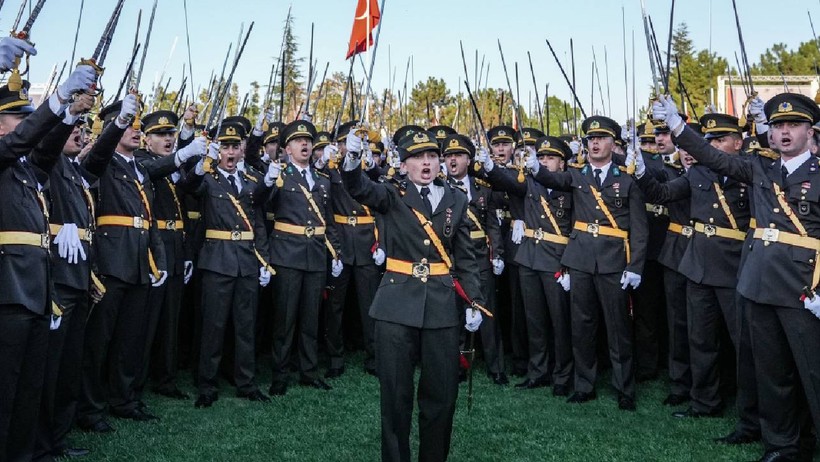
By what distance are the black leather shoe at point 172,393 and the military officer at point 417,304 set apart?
333cm

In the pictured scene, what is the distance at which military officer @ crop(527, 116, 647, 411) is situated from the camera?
7.62 meters

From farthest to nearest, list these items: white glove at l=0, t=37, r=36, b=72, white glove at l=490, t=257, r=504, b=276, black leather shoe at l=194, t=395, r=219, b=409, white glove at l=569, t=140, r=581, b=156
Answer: white glove at l=569, t=140, r=581, b=156 < white glove at l=490, t=257, r=504, b=276 < black leather shoe at l=194, t=395, r=219, b=409 < white glove at l=0, t=37, r=36, b=72

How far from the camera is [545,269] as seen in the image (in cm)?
828

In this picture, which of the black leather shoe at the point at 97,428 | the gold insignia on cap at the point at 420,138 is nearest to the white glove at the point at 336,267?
the black leather shoe at the point at 97,428

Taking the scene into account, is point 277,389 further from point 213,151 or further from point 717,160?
point 717,160

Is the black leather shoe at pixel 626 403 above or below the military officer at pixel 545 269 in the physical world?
below

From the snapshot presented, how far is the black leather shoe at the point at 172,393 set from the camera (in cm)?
769

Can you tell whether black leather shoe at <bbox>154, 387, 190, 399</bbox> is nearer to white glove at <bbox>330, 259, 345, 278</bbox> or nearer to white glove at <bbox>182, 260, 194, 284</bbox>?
white glove at <bbox>182, 260, 194, 284</bbox>


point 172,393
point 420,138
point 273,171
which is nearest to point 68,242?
point 273,171

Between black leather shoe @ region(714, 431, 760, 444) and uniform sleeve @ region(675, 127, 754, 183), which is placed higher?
uniform sleeve @ region(675, 127, 754, 183)

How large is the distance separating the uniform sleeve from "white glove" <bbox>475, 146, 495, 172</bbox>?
6.65ft

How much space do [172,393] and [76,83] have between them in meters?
4.32

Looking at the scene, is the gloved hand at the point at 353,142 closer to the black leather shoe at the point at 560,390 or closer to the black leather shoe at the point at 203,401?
the black leather shoe at the point at 203,401

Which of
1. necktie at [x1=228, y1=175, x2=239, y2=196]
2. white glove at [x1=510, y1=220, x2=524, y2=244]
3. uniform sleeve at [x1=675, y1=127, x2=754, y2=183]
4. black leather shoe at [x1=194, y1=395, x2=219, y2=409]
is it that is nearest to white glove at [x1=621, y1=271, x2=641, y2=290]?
white glove at [x1=510, y1=220, x2=524, y2=244]
